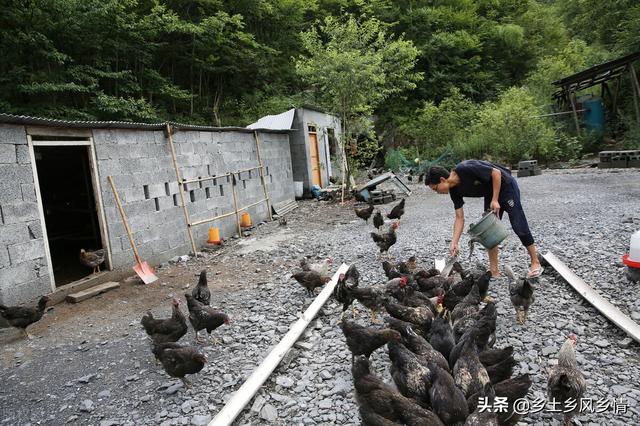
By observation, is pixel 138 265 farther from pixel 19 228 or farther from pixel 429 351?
pixel 429 351

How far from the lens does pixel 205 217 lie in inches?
362

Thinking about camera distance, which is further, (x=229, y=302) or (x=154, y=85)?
(x=154, y=85)

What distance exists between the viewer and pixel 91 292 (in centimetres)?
605

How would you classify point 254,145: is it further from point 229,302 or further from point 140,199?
point 229,302

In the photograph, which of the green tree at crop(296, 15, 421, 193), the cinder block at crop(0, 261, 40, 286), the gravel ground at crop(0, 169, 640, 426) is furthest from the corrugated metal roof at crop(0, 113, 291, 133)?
the green tree at crop(296, 15, 421, 193)

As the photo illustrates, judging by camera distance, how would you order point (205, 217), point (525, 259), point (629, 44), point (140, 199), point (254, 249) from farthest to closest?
point (629, 44) < point (205, 217) < point (254, 249) < point (140, 199) < point (525, 259)

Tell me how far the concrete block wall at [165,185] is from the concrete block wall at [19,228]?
1184mm

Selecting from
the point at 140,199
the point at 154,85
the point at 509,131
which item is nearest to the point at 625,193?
the point at 509,131

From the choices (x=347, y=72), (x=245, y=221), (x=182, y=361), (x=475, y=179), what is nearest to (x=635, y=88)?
(x=347, y=72)

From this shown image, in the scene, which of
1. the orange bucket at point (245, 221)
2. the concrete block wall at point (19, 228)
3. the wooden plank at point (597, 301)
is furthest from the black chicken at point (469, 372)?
the orange bucket at point (245, 221)

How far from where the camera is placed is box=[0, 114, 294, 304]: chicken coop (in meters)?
5.43

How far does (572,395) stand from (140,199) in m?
7.10

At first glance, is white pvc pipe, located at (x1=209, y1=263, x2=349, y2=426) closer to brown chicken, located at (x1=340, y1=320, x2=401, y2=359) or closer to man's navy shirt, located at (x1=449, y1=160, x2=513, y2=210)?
brown chicken, located at (x1=340, y1=320, x2=401, y2=359)

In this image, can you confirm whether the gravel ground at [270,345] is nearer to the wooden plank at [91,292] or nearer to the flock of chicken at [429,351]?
the wooden plank at [91,292]
